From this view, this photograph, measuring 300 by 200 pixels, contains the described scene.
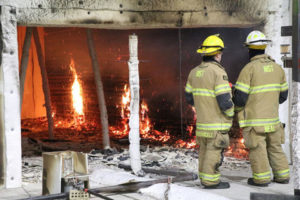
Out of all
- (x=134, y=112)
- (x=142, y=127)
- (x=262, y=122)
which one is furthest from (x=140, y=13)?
(x=142, y=127)

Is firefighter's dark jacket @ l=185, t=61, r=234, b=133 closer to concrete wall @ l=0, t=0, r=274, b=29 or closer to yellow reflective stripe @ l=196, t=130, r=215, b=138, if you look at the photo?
yellow reflective stripe @ l=196, t=130, r=215, b=138

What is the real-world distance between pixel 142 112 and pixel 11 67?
207 inches

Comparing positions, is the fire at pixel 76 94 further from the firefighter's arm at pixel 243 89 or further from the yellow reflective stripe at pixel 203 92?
the firefighter's arm at pixel 243 89

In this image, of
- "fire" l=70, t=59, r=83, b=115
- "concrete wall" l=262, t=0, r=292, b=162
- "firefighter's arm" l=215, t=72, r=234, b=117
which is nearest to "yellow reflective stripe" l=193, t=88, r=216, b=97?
"firefighter's arm" l=215, t=72, r=234, b=117

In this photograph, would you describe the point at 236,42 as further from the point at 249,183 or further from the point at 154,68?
the point at 249,183

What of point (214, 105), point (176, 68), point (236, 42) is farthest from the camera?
point (176, 68)

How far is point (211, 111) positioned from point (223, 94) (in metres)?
0.32

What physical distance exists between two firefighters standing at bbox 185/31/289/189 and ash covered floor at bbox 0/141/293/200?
0.30 meters

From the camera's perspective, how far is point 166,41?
1087cm

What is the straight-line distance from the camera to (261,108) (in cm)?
632

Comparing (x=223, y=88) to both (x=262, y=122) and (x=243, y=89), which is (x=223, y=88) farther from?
(x=262, y=122)

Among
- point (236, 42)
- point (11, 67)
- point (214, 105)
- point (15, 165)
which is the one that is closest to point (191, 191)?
point (214, 105)

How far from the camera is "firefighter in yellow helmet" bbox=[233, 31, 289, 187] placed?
20.7ft

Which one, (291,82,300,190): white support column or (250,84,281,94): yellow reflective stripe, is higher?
(250,84,281,94): yellow reflective stripe
